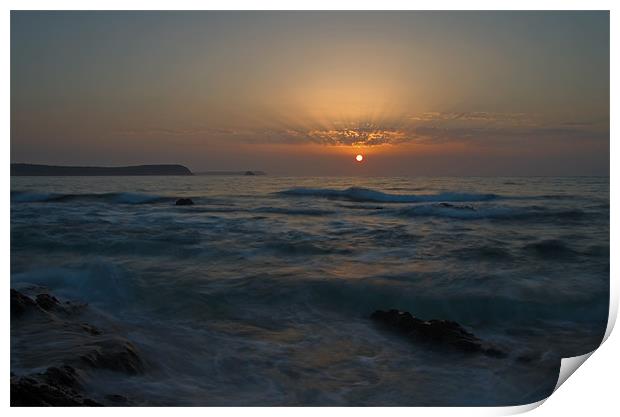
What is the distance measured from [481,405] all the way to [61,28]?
3.43 metres

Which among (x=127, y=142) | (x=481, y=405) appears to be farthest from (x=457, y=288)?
(x=127, y=142)

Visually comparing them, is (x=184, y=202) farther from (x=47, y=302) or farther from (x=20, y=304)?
(x=20, y=304)

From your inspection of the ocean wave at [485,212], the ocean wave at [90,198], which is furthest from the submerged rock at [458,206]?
the ocean wave at [90,198]

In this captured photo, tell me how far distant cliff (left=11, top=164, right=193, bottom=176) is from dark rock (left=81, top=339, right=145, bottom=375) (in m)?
1.54

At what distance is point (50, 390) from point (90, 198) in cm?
405

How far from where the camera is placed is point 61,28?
3.34m

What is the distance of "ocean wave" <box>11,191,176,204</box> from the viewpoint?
15.5 ft

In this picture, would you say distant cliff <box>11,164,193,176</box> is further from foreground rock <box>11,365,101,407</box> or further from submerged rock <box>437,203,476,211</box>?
submerged rock <box>437,203,476,211</box>

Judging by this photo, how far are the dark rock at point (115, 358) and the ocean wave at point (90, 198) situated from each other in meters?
2.61

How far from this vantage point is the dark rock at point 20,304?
9.35 feet

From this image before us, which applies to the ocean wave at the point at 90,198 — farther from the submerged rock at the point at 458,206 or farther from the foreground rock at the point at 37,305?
the submerged rock at the point at 458,206

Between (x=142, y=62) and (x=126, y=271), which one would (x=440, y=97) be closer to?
(x=142, y=62)

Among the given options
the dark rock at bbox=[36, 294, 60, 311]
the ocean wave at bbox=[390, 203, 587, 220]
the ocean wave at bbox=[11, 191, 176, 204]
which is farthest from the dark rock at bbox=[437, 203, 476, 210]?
the dark rock at bbox=[36, 294, 60, 311]

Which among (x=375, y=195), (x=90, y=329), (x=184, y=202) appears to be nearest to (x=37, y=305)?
(x=90, y=329)
